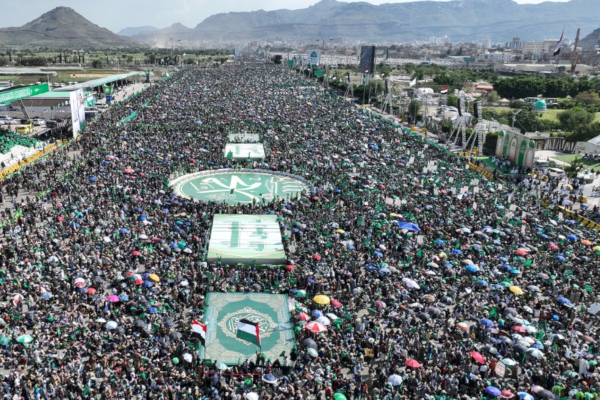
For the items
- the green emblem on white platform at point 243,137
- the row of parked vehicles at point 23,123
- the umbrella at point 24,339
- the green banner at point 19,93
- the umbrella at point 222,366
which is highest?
the green banner at point 19,93

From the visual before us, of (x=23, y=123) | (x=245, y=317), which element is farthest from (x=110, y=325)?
(x=23, y=123)

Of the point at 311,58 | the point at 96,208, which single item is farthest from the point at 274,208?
the point at 311,58

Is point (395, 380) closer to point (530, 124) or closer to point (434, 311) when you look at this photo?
point (434, 311)

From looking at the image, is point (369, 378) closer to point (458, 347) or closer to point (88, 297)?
point (458, 347)

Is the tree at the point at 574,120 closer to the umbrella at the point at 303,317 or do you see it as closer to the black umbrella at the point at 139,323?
the umbrella at the point at 303,317

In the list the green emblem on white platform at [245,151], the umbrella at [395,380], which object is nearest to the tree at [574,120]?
the green emblem on white platform at [245,151]

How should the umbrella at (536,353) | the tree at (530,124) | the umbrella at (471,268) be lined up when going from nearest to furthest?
the umbrella at (536,353) < the umbrella at (471,268) < the tree at (530,124)
